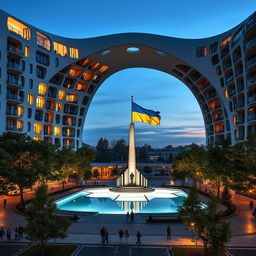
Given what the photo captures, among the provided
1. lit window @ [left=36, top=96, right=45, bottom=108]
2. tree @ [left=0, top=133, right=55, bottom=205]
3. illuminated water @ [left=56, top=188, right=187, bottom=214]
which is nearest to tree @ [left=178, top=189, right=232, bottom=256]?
illuminated water @ [left=56, top=188, right=187, bottom=214]

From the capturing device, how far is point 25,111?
54500 mm

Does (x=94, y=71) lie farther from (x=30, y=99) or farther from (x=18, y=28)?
(x=18, y=28)

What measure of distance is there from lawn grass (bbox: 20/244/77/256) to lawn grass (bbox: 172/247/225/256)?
25.5ft

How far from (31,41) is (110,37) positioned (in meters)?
18.1

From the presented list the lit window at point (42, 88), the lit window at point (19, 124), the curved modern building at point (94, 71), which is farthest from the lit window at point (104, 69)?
the lit window at point (19, 124)

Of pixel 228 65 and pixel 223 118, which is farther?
pixel 223 118

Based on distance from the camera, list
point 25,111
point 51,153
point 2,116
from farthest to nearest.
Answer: point 25,111
point 2,116
point 51,153

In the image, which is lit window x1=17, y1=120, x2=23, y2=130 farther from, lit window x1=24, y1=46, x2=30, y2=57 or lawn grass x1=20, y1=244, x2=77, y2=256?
lawn grass x1=20, y1=244, x2=77, y2=256

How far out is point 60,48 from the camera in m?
65.0

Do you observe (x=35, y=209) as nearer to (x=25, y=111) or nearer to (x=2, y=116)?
(x=2, y=116)

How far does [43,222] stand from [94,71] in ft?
199

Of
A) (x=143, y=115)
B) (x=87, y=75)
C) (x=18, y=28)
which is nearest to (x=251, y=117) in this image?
(x=143, y=115)

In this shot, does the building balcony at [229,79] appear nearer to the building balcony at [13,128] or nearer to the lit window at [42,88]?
the lit window at [42,88]

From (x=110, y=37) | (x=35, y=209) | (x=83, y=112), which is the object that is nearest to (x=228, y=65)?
(x=110, y=37)
